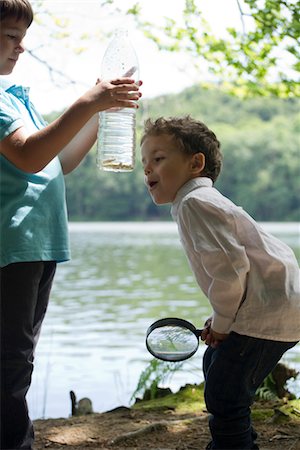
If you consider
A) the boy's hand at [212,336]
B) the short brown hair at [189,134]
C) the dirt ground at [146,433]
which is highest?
the short brown hair at [189,134]

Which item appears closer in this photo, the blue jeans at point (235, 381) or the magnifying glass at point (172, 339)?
the blue jeans at point (235, 381)

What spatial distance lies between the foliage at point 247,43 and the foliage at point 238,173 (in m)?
23.2

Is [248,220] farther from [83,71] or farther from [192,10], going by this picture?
[83,71]

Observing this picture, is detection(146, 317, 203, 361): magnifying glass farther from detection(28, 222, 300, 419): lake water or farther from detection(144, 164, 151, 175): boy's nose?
detection(28, 222, 300, 419): lake water

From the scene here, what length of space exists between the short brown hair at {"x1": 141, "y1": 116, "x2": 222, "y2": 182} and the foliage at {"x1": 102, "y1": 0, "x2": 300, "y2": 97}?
1.62m

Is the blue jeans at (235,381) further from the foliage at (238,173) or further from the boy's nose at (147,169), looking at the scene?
the foliage at (238,173)

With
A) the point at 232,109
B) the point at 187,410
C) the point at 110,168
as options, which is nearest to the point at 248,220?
the point at 110,168

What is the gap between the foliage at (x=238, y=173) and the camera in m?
36.7

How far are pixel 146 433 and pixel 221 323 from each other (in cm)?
120

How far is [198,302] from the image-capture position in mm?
14133

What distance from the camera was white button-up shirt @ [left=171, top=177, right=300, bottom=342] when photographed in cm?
238

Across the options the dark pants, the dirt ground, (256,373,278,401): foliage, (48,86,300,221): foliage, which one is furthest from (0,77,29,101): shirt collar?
(48,86,300,221): foliage

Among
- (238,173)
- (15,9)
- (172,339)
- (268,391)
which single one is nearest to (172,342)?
(172,339)

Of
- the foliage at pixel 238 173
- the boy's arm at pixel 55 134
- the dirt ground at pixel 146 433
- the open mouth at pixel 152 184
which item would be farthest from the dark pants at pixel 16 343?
the foliage at pixel 238 173
